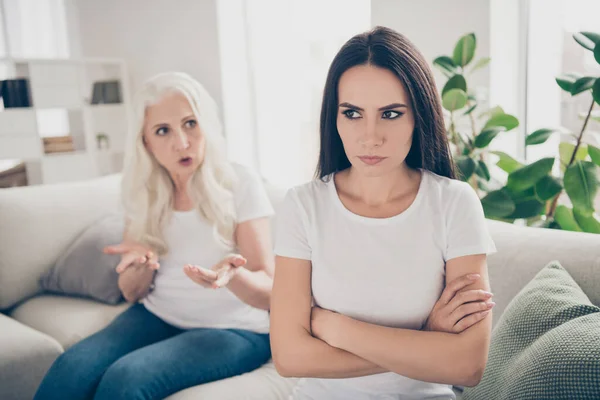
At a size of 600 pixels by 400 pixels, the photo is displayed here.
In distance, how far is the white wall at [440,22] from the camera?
243 centimetres

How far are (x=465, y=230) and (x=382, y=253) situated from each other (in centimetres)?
16

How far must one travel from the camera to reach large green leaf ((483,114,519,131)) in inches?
76.3

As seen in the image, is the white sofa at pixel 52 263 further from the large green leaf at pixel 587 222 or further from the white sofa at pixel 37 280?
the large green leaf at pixel 587 222

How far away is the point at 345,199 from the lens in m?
1.21

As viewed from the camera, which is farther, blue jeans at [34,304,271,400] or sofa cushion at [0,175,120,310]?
sofa cushion at [0,175,120,310]

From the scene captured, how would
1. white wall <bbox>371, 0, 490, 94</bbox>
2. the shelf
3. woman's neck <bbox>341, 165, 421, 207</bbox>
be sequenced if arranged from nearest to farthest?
woman's neck <bbox>341, 165, 421, 207</bbox> → white wall <bbox>371, 0, 490, 94</bbox> → the shelf

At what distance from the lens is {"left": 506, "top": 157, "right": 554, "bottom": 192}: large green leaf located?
1737 millimetres

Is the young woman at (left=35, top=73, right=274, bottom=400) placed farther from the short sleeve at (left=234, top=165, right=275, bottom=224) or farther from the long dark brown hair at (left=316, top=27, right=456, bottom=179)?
the long dark brown hair at (left=316, top=27, right=456, bottom=179)

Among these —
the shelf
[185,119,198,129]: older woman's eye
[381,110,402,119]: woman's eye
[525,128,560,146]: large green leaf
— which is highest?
[381,110,402,119]: woman's eye

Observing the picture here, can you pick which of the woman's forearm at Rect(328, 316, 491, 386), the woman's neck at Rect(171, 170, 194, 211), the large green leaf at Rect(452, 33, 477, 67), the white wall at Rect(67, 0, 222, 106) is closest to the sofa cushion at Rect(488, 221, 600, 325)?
the woman's forearm at Rect(328, 316, 491, 386)

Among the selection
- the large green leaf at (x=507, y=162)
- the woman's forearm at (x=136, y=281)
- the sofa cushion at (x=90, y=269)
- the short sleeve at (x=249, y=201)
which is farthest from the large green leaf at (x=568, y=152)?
the sofa cushion at (x=90, y=269)

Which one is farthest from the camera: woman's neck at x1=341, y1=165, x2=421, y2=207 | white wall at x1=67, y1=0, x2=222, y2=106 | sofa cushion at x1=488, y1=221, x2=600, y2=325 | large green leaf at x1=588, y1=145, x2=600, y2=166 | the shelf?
the shelf

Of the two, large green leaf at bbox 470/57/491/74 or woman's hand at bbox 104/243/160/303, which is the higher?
large green leaf at bbox 470/57/491/74

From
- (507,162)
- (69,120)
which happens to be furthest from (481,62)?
(69,120)
